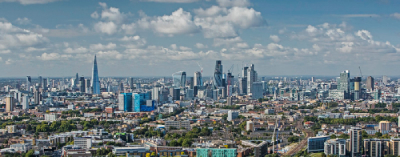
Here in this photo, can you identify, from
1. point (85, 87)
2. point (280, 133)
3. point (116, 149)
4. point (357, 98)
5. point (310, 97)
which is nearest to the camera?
point (116, 149)

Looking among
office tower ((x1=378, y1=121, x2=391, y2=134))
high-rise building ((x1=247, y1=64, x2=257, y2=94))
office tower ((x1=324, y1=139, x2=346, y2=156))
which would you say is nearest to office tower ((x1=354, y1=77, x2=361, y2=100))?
high-rise building ((x1=247, y1=64, x2=257, y2=94))

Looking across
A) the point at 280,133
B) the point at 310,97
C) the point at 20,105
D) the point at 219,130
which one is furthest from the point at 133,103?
the point at 310,97

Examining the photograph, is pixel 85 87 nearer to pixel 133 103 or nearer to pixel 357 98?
pixel 133 103

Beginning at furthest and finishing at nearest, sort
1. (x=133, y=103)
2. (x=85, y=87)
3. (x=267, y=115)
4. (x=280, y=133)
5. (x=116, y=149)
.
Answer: (x=85, y=87) < (x=133, y=103) < (x=267, y=115) < (x=280, y=133) < (x=116, y=149)

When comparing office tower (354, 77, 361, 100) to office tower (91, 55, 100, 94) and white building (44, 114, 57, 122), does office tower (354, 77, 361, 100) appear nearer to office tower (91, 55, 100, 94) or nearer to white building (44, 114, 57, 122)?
office tower (91, 55, 100, 94)

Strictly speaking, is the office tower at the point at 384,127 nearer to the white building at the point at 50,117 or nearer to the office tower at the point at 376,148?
the office tower at the point at 376,148

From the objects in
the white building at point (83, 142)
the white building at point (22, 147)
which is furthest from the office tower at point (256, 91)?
the white building at point (22, 147)

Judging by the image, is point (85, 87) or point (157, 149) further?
point (85, 87)
